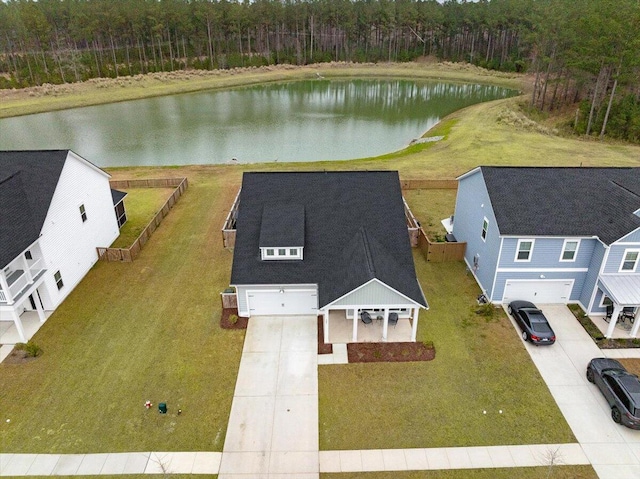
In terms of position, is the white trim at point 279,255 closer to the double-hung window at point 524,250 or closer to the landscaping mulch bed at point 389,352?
the landscaping mulch bed at point 389,352

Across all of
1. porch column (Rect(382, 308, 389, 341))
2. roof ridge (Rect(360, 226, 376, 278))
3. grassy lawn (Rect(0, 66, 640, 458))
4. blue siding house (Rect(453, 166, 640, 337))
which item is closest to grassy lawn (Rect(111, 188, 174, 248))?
grassy lawn (Rect(0, 66, 640, 458))

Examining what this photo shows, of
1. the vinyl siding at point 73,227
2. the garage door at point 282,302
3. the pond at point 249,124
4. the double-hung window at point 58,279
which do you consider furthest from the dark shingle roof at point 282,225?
the pond at point 249,124

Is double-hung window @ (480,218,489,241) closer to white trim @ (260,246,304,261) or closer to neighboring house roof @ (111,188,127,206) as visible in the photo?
white trim @ (260,246,304,261)

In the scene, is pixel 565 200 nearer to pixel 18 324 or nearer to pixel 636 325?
pixel 636 325

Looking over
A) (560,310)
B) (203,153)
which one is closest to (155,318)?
(560,310)

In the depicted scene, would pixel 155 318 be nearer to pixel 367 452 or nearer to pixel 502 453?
pixel 367 452
